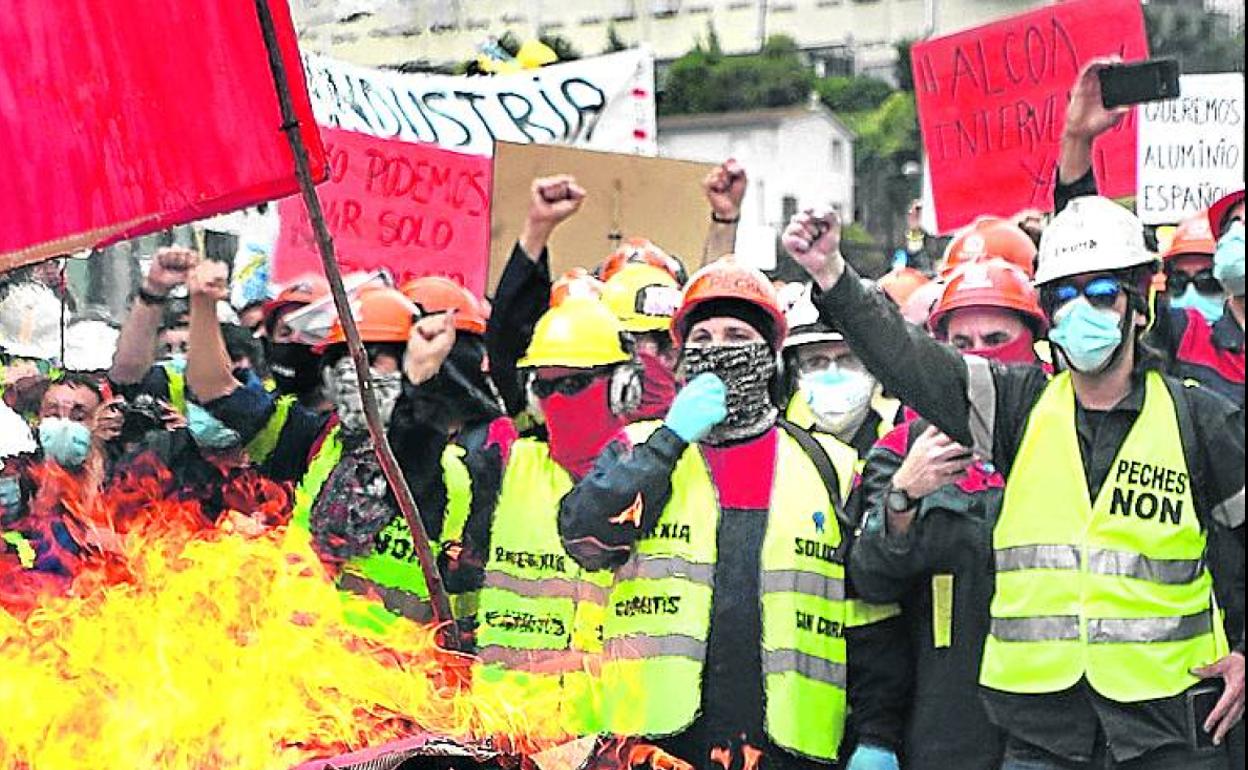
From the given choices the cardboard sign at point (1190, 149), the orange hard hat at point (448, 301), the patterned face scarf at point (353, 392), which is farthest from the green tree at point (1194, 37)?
the patterned face scarf at point (353, 392)

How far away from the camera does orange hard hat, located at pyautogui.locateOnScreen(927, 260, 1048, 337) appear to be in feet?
19.7

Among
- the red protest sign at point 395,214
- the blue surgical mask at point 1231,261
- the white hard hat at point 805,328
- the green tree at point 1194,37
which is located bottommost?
the white hard hat at point 805,328

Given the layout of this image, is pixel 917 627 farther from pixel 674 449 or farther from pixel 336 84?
pixel 336 84

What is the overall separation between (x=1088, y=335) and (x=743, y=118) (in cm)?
3886

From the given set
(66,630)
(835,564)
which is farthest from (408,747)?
(835,564)

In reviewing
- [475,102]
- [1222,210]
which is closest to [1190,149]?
[1222,210]

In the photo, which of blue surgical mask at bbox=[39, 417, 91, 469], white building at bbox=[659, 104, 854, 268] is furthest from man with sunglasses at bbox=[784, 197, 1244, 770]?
white building at bbox=[659, 104, 854, 268]

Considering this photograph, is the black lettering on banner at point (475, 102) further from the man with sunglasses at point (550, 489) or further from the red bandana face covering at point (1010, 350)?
the red bandana face covering at point (1010, 350)

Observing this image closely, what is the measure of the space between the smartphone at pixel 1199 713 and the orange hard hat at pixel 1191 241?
8.95 ft

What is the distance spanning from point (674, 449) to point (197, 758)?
7.36 ft

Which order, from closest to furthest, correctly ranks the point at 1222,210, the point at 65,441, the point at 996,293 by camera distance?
the point at 996,293 < the point at 1222,210 < the point at 65,441

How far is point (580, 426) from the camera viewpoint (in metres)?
6.30

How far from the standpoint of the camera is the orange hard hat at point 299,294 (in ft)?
26.6

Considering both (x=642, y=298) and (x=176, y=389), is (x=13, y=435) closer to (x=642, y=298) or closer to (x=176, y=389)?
(x=176, y=389)
